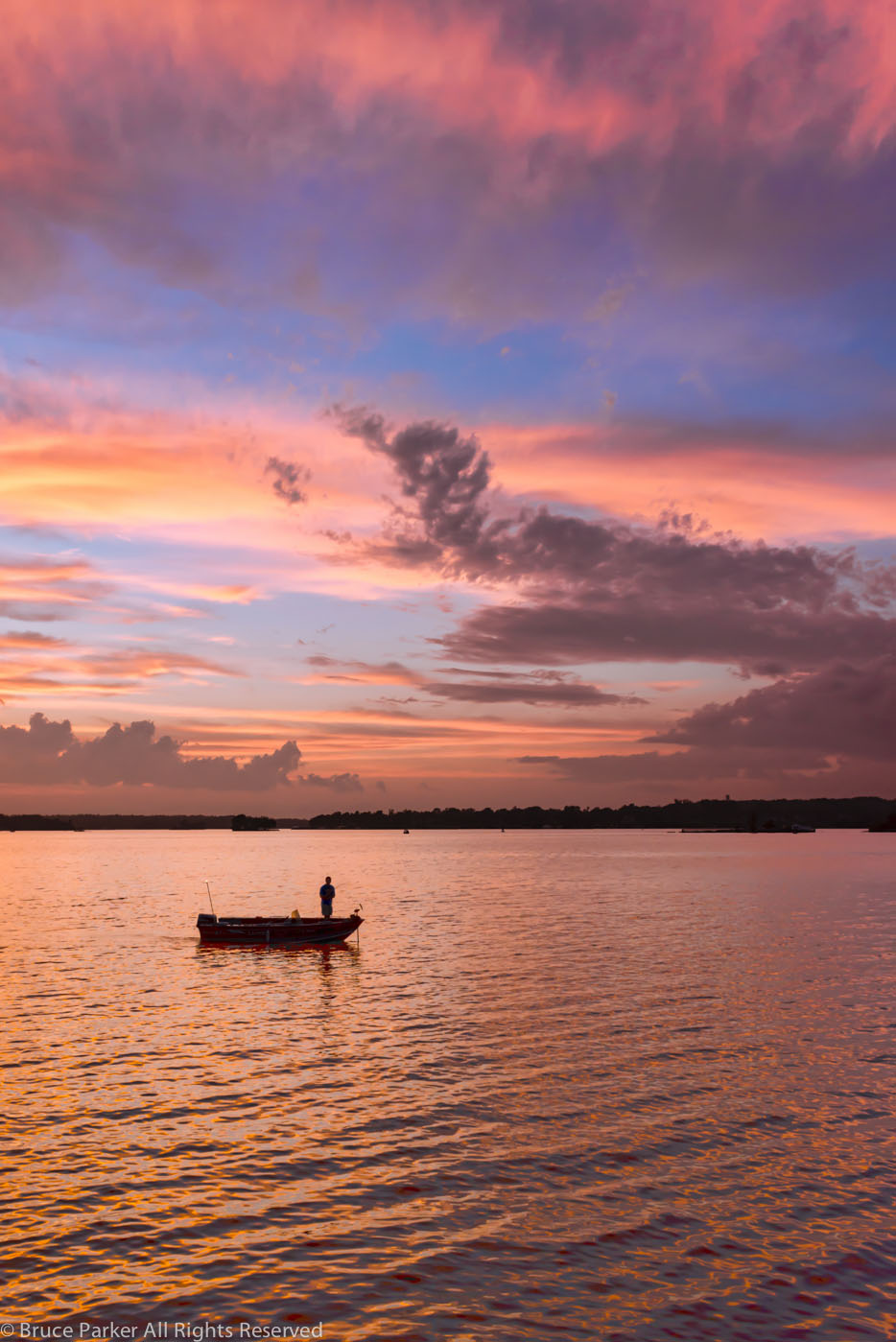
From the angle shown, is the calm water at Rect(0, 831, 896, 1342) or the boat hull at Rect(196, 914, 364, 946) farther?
the boat hull at Rect(196, 914, 364, 946)

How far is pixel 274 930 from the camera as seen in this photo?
63.3m

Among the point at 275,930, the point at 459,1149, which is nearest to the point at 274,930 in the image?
the point at 275,930

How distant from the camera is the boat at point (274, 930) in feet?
203

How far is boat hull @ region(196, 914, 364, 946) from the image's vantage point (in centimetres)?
6194

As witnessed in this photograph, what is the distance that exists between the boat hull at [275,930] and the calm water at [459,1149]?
26.0 feet

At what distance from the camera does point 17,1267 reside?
16562mm

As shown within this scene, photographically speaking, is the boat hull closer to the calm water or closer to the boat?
the boat

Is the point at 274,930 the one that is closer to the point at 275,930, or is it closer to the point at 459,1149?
the point at 275,930

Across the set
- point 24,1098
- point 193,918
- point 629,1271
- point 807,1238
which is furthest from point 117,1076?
point 193,918

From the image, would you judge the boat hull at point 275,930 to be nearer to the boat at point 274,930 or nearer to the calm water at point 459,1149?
the boat at point 274,930

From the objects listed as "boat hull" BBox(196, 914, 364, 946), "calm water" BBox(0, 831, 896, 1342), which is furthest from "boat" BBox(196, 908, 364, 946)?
"calm water" BBox(0, 831, 896, 1342)

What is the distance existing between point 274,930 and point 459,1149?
142ft

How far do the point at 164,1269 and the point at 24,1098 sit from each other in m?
13.0

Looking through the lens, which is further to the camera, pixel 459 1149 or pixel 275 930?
pixel 275 930
